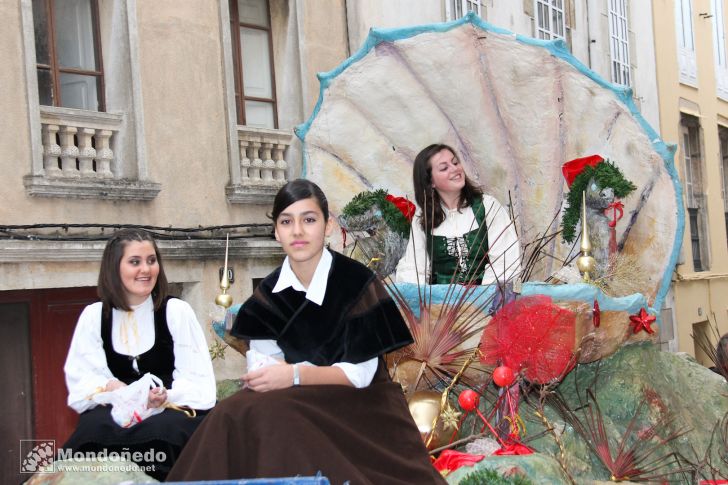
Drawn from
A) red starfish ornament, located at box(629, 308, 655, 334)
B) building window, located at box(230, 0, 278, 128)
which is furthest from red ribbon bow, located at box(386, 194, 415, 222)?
building window, located at box(230, 0, 278, 128)

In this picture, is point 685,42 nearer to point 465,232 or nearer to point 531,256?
point 465,232

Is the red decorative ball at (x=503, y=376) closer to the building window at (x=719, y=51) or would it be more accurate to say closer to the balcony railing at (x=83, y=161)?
the balcony railing at (x=83, y=161)

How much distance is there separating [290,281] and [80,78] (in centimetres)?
499

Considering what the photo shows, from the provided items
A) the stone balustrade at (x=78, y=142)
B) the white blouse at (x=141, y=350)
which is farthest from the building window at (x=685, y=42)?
the white blouse at (x=141, y=350)

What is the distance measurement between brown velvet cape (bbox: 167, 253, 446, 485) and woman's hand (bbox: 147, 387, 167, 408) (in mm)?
573

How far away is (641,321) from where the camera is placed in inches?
199

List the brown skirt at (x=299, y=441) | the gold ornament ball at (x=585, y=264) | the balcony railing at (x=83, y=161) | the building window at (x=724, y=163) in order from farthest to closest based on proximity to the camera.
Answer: the building window at (x=724, y=163)
the balcony railing at (x=83, y=161)
the gold ornament ball at (x=585, y=264)
the brown skirt at (x=299, y=441)

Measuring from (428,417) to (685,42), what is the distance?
14912 millimetres

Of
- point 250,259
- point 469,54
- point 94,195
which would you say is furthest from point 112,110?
point 469,54

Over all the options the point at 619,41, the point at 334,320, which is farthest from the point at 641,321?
the point at 619,41

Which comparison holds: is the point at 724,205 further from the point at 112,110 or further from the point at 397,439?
the point at 397,439

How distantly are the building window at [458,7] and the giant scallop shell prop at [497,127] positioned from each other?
4650mm

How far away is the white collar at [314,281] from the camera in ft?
12.0

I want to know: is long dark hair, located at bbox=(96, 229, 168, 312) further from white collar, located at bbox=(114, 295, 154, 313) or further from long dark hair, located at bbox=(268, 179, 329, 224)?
long dark hair, located at bbox=(268, 179, 329, 224)
